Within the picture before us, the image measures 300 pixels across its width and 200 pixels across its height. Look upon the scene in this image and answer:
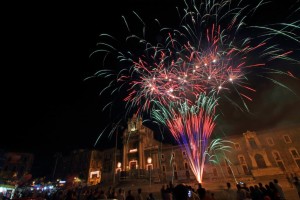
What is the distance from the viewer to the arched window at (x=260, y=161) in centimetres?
3300

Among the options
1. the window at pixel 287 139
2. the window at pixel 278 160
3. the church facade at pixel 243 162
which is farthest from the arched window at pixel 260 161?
the window at pixel 287 139

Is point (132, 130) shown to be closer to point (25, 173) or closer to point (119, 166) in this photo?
point (119, 166)

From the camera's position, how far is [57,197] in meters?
12.2

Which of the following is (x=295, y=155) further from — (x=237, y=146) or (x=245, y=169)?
(x=237, y=146)

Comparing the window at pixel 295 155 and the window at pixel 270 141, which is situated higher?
the window at pixel 270 141

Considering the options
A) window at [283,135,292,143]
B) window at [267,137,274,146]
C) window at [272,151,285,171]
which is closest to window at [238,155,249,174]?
window at [272,151,285,171]

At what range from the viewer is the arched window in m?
33.0

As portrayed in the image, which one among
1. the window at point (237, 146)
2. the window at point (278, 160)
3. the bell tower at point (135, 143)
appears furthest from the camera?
the bell tower at point (135, 143)

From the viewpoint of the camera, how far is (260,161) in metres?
33.4

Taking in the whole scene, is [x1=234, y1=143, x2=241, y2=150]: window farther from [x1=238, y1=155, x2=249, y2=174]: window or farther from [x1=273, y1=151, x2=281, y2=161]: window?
[x1=273, y1=151, x2=281, y2=161]: window

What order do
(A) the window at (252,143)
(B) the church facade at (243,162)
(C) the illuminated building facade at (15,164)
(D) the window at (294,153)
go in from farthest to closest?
1. (C) the illuminated building facade at (15,164)
2. (A) the window at (252,143)
3. (D) the window at (294,153)
4. (B) the church facade at (243,162)

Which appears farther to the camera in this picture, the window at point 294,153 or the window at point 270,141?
the window at point 270,141

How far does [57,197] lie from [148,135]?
135ft

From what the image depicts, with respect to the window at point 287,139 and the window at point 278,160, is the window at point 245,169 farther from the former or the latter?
the window at point 287,139
